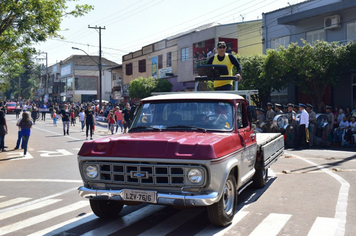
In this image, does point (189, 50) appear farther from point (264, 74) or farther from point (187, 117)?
point (187, 117)

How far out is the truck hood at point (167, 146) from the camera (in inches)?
200

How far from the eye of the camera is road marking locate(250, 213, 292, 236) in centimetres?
537

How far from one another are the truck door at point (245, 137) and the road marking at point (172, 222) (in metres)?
1.07

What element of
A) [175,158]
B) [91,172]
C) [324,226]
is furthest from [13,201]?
[324,226]

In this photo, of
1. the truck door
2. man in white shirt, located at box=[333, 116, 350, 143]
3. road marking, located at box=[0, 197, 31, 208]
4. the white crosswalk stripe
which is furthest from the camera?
man in white shirt, located at box=[333, 116, 350, 143]

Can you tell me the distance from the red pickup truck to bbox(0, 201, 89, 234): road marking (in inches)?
38.1

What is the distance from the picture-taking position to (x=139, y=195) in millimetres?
5223

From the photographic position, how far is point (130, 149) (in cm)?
532

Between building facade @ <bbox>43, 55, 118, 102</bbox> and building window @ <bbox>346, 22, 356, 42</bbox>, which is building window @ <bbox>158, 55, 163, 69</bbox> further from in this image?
building facade @ <bbox>43, 55, 118, 102</bbox>

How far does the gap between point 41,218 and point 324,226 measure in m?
4.31

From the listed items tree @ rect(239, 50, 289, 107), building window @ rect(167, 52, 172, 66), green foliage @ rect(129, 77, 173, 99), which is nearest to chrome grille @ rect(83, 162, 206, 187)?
tree @ rect(239, 50, 289, 107)

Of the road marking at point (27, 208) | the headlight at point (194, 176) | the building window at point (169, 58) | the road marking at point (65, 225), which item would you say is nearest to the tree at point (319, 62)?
the road marking at point (27, 208)

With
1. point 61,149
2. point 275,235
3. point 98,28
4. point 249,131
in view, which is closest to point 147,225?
point 275,235

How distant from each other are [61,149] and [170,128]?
12.6 meters
